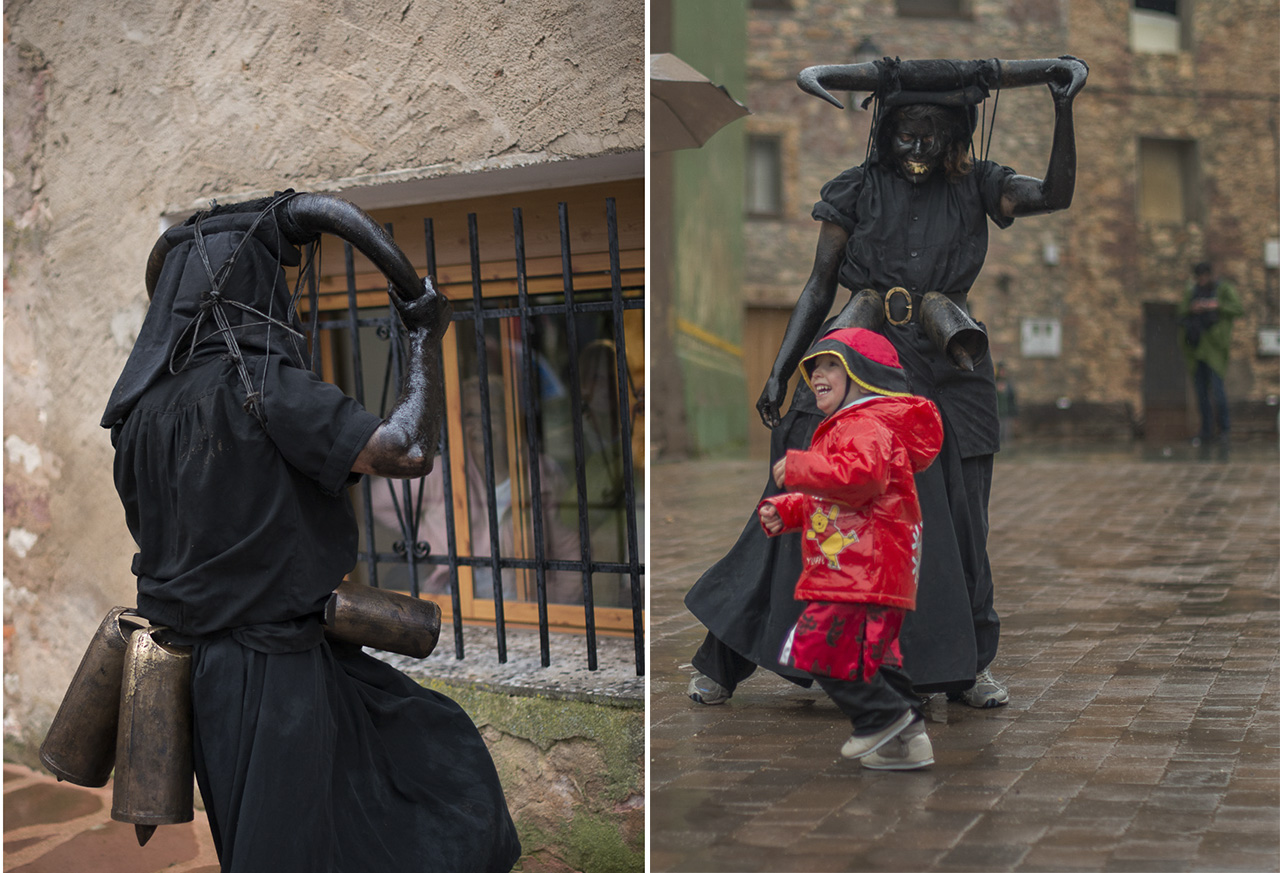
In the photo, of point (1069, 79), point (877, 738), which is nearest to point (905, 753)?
point (877, 738)

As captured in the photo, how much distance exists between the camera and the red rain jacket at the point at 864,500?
129 inches

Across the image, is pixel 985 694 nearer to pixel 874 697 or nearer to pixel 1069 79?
pixel 874 697

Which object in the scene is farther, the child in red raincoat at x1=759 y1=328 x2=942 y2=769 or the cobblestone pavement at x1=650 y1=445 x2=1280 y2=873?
the child in red raincoat at x1=759 y1=328 x2=942 y2=769

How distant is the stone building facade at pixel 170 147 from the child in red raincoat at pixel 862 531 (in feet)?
3.28

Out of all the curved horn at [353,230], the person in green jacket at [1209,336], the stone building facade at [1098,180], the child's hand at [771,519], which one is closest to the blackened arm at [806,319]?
the child's hand at [771,519]

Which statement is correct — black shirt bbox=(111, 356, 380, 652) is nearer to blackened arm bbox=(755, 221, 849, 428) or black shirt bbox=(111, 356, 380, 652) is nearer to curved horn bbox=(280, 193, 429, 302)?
curved horn bbox=(280, 193, 429, 302)

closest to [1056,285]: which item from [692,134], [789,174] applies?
[789,174]

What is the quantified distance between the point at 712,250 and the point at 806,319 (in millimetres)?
12817

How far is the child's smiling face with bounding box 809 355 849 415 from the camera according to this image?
11.3 ft

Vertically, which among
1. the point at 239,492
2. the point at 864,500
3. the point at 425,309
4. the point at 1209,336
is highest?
the point at 1209,336

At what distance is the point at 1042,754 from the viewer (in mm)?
3658

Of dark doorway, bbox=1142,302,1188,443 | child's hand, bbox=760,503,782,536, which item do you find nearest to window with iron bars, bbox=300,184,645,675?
child's hand, bbox=760,503,782,536

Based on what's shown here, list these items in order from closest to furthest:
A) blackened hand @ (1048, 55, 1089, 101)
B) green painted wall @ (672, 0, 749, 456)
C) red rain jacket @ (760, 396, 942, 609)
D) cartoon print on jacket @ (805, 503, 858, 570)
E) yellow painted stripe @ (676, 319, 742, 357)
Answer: red rain jacket @ (760, 396, 942, 609), cartoon print on jacket @ (805, 503, 858, 570), blackened hand @ (1048, 55, 1089, 101), green painted wall @ (672, 0, 749, 456), yellow painted stripe @ (676, 319, 742, 357)

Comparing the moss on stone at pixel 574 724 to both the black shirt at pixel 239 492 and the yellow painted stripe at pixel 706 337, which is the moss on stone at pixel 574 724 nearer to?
the black shirt at pixel 239 492
